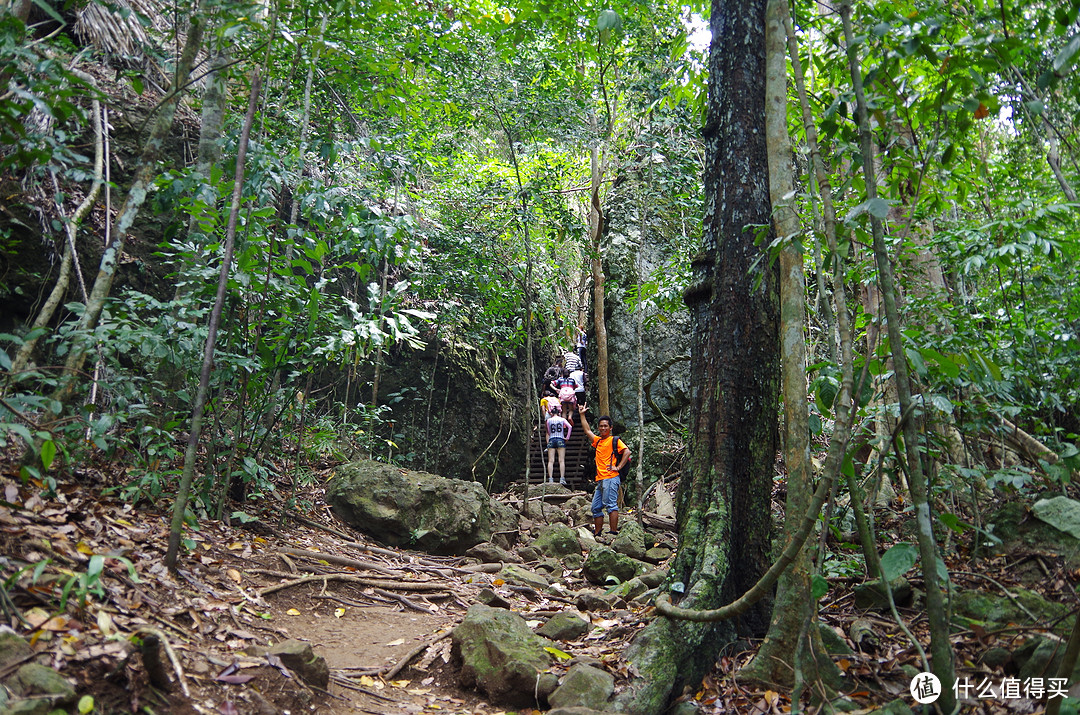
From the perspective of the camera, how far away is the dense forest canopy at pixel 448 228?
3.13 m

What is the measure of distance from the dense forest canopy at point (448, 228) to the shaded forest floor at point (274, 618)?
1.18ft

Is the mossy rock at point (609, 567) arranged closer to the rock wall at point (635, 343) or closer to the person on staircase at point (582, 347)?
the rock wall at point (635, 343)

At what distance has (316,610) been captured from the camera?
4.52 meters

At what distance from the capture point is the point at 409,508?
6.86 meters

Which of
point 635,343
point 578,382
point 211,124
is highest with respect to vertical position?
point 211,124

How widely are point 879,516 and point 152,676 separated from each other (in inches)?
236

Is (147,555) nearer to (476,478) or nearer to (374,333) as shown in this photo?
(374,333)

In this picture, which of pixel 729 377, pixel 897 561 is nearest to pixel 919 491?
pixel 897 561

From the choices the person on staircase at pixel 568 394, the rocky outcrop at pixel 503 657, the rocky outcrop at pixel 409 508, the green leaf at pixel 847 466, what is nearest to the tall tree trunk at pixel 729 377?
the rocky outcrop at pixel 503 657

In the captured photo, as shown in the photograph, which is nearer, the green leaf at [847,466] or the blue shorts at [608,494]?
the green leaf at [847,466]

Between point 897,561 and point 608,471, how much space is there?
5907 mm

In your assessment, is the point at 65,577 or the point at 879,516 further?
the point at 879,516

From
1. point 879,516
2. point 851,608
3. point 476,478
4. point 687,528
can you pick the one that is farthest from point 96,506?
point 476,478

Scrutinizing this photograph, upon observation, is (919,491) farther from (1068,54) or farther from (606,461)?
(606,461)
